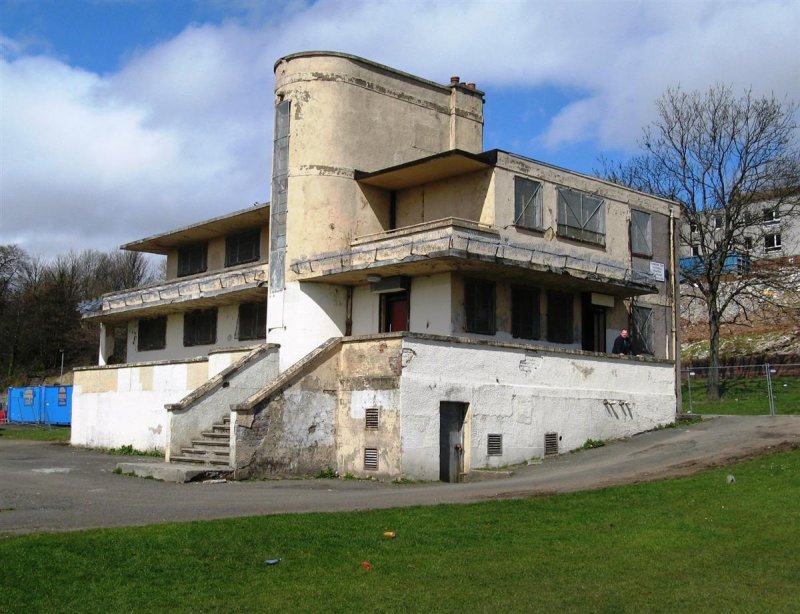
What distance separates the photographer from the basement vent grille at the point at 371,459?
844 inches

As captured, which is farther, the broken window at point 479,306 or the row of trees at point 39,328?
the row of trees at point 39,328

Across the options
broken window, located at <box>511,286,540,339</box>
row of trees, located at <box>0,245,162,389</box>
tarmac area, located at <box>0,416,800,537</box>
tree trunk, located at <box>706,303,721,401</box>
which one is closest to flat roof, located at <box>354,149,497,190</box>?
broken window, located at <box>511,286,540,339</box>

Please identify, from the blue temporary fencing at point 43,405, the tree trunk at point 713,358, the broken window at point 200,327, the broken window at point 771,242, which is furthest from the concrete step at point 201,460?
the blue temporary fencing at point 43,405

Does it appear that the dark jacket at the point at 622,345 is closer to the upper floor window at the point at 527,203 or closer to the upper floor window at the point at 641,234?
the upper floor window at the point at 641,234

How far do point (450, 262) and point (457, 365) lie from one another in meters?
2.80

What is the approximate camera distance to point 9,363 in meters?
75.4

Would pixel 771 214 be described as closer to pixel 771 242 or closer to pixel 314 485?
pixel 771 242

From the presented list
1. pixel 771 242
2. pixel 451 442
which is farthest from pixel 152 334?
pixel 771 242

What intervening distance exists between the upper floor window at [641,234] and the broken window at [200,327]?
14.9m

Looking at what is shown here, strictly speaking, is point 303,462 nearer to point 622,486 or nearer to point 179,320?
point 622,486

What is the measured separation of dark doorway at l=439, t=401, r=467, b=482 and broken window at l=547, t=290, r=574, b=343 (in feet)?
19.0

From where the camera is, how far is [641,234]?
1176 inches

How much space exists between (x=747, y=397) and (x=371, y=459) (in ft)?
68.0

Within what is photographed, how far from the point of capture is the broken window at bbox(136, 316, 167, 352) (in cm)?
3669
